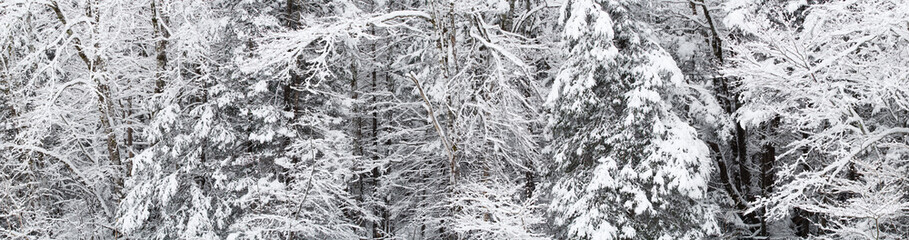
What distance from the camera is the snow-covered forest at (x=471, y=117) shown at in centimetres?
1115

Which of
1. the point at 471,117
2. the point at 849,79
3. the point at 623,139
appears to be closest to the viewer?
the point at 849,79

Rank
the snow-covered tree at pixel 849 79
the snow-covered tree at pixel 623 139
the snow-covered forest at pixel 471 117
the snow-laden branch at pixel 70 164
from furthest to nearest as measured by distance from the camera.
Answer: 1. the snow-laden branch at pixel 70 164
2. the snow-covered tree at pixel 623 139
3. the snow-covered forest at pixel 471 117
4. the snow-covered tree at pixel 849 79

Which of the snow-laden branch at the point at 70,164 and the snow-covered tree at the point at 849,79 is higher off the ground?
the snow-covered tree at the point at 849,79

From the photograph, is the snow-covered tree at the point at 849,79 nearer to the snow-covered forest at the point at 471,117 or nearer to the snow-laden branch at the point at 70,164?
the snow-covered forest at the point at 471,117

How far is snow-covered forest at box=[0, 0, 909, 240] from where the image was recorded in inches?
439

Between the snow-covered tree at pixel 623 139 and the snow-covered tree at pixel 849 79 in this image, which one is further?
the snow-covered tree at pixel 623 139

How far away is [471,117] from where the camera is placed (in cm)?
1339

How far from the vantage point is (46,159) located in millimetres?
16406

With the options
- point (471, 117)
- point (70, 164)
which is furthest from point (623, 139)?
point (70, 164)

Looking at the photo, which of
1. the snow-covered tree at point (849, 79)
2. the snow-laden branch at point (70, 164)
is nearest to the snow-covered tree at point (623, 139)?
the snow-covered tree at point (849, 79)

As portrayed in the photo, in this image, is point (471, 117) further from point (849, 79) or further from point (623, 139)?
point (849, 79)

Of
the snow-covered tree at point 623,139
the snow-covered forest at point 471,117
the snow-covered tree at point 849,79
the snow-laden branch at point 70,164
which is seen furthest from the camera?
the snow-laden branch at point 70,164

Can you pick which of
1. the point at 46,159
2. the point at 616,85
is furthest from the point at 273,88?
the point at 616,85

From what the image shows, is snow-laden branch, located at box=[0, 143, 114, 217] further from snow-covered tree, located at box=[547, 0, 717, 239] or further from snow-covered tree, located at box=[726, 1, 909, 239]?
snow-covered tree, located at box=[726, 1, 909, 239]
